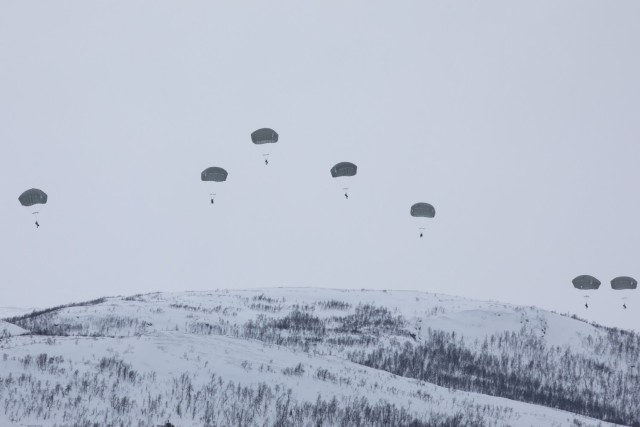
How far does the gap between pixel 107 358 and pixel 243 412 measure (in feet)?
19.1

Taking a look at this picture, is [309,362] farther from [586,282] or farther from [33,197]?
[586,282]

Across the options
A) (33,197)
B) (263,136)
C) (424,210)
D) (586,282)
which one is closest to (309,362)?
(424,210)

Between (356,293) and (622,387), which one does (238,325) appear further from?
(622,387)

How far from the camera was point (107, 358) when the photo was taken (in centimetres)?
2756

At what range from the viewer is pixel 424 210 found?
43.6m

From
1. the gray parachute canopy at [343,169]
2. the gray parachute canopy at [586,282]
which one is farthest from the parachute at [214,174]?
the gray parachute canopy at [586,282]

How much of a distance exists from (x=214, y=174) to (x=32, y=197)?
969 centimetres

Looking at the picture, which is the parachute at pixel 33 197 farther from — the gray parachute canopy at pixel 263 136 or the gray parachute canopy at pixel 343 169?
the gray parachute canopy at pixel 343 169

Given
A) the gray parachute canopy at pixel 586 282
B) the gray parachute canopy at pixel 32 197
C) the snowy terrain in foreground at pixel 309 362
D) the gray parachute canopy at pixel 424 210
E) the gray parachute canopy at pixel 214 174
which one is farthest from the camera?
the gray parachute canopy at pixel 586 282

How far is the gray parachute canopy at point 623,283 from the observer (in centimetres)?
4959

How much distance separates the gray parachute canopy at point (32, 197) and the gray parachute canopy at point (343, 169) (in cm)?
1572

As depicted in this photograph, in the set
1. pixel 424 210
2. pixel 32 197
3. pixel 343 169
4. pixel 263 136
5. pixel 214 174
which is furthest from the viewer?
pixel 424 210

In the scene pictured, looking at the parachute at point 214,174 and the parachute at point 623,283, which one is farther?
the parachute at point 623,283

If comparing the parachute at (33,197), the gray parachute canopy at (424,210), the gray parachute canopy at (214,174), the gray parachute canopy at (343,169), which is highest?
the gray parachute canopy at (343,169)
